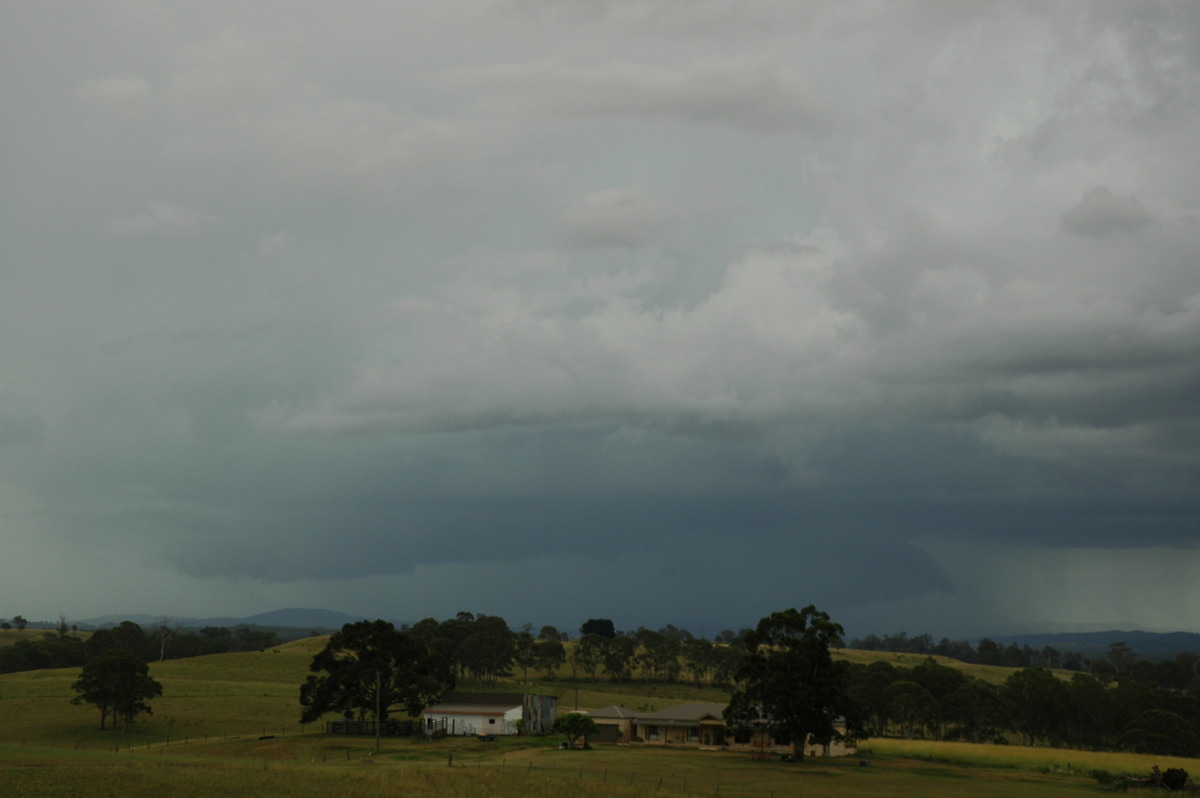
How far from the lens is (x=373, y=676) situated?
109312 mm

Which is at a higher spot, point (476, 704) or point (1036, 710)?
point (476, 704)

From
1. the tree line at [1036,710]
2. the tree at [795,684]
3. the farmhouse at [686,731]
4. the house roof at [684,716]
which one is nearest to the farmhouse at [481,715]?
the farmhouse at [686,731]

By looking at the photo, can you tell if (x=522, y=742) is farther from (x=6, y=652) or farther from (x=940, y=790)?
(x=6, y=652)

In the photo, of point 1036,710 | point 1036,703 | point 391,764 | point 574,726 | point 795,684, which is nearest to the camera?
point 391,764

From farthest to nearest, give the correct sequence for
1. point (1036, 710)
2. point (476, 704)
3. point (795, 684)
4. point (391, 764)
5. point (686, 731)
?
1. point (1036, 710)
2. point (476, 704)
3. point (686, 731)
4. point (795, 684)
5. point (391, 764)

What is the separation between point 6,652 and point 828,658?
494 feet

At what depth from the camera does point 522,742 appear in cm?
10506

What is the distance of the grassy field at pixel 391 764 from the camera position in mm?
62000

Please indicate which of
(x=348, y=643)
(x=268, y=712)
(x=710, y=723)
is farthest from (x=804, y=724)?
(x=268, y=712)

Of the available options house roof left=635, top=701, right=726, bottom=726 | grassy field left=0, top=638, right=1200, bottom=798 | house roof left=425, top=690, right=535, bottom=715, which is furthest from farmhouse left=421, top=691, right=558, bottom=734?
house roof left=635, top=701, right=726, bottom=726

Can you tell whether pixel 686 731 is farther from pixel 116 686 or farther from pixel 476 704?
pixel 116 686

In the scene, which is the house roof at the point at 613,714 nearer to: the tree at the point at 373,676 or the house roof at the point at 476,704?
the house roof at the point at 476,704

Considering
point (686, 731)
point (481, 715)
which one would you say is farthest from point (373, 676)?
point (686, 731)

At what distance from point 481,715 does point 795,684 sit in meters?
36.6
